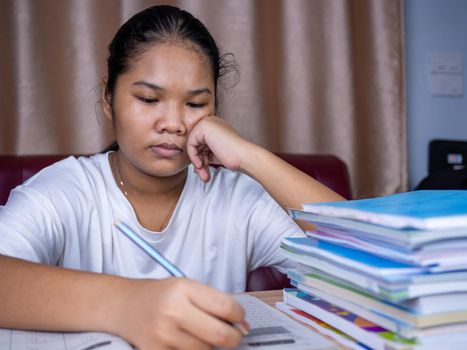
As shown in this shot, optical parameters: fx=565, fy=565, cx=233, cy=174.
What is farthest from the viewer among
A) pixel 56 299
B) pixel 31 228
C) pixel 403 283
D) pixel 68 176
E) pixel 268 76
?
pixel 268 76

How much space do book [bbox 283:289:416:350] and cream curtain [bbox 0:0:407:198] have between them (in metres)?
1.19

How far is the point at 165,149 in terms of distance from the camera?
1.16 metres

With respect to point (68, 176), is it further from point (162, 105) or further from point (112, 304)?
point (112, 304)

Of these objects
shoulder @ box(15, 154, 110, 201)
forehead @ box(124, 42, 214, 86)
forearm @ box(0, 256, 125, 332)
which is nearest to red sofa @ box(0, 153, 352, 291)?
shoulder @ box(15, 154, 110, 201)

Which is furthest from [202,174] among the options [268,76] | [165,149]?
[268,76]

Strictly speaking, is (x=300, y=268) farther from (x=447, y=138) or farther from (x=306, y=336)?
(x=447, y=138)

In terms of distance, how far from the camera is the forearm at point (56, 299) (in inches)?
27.3

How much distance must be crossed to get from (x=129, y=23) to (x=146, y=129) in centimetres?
29

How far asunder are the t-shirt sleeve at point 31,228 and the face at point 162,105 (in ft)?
0.70

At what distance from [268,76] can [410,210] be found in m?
1.44

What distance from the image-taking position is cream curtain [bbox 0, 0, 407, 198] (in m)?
1.75

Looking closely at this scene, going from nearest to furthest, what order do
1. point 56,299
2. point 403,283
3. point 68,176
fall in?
point 403,283
point 56,299
point 68,176

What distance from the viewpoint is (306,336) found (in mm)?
682

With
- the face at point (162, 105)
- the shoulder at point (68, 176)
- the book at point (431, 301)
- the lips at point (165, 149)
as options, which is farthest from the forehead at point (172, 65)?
the book at point (431, 301)
